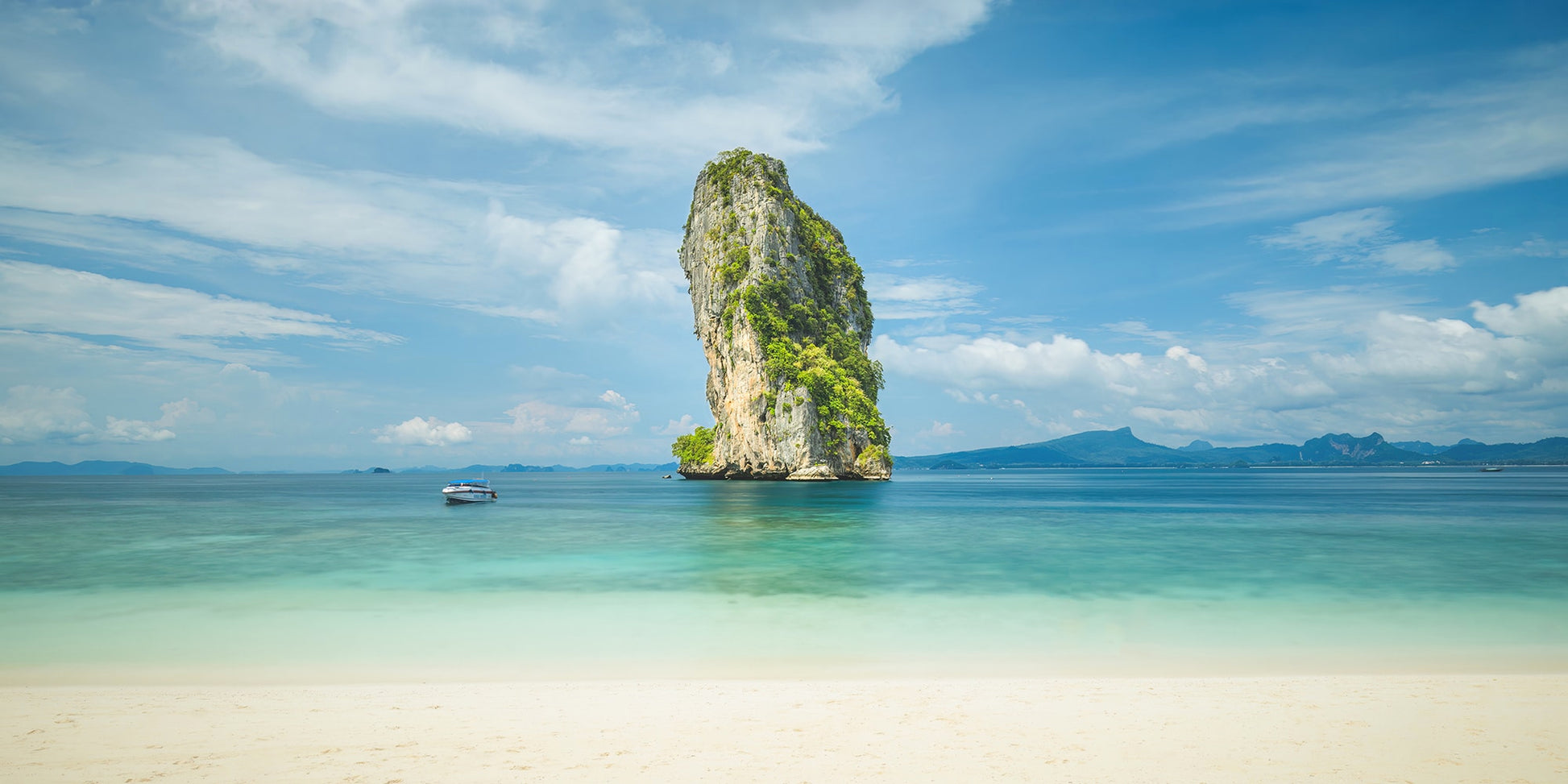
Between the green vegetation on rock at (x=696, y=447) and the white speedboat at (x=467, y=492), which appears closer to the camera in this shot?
the white speedboat at (x=467, y=492)

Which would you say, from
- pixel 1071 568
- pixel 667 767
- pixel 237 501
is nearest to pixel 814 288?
pixel 237 501

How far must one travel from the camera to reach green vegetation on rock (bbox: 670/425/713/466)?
86250 mm

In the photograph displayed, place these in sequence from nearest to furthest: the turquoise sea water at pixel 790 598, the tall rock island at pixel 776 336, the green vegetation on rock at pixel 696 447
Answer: the turquoise sea water at pixel 790 598 → the tall rock island at pixel 776 336 → the green vegetation on rock at pixel 696 447

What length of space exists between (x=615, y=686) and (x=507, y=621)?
518 centimetres

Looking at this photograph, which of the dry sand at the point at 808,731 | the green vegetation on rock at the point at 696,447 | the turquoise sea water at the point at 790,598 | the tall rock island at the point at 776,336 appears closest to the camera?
the dry sand at the point at 808,731

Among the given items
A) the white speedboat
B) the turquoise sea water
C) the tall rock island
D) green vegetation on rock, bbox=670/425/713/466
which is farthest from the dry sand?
green vegetation on rock, bbox=670/425/713/466

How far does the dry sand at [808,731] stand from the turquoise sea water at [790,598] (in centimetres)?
161

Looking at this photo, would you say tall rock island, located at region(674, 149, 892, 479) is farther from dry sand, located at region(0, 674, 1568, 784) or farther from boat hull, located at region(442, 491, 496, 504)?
dry sand, located at region(0, 674, 1568, 784)

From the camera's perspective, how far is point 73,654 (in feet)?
33.4

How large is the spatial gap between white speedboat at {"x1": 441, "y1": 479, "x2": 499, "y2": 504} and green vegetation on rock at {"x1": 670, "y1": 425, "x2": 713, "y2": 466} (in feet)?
116

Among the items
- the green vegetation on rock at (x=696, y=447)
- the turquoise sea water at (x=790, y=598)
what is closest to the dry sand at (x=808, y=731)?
the turquoise sea water at (x=790, y=598)

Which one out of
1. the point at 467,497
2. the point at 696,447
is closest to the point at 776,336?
the point at 696,447

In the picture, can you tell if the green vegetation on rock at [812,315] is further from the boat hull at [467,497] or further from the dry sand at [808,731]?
the dry sand at [808,731]

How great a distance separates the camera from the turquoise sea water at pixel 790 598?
9961 millimetres
